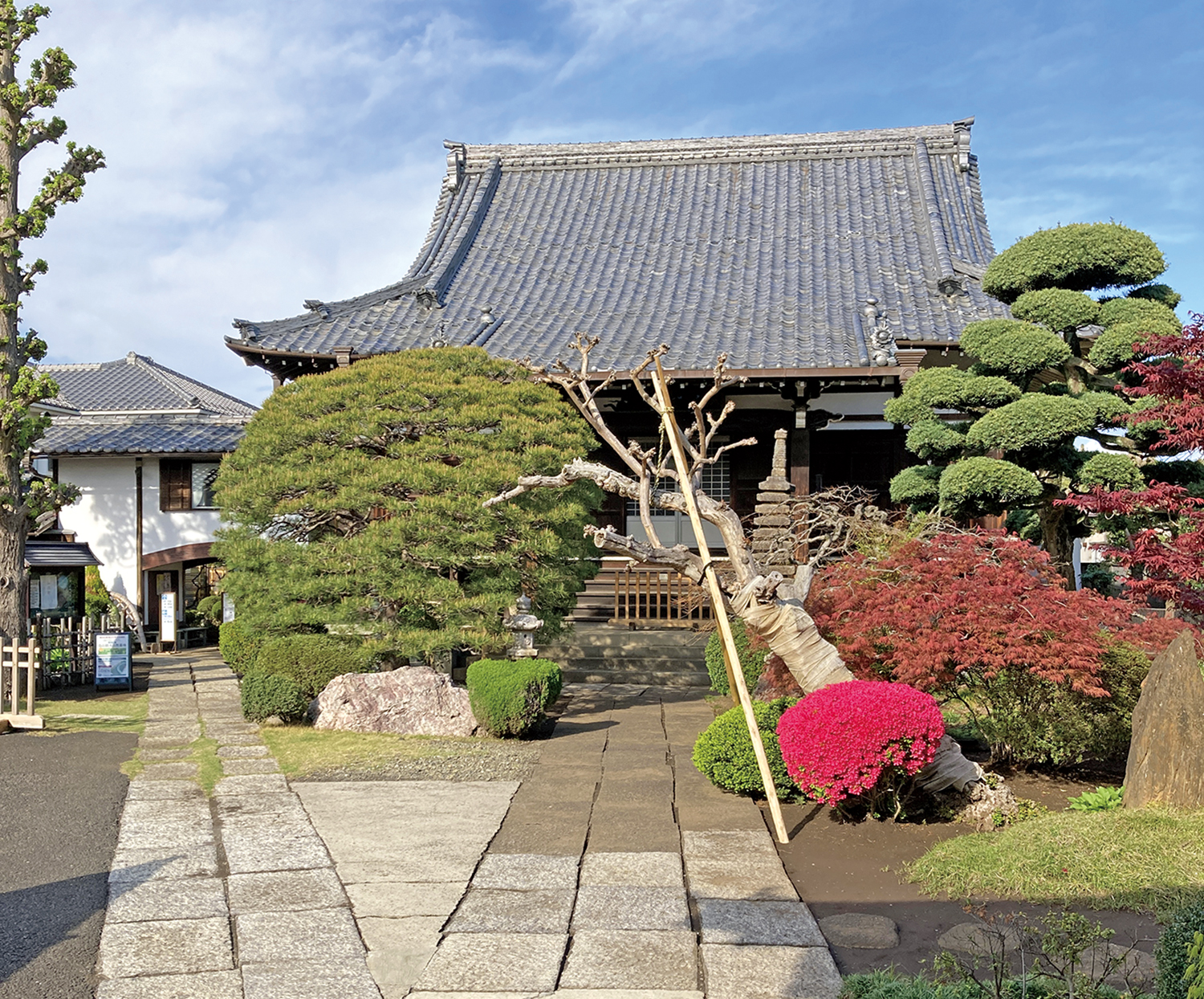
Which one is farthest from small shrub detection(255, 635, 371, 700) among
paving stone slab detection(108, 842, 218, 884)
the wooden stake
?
the wooden stake

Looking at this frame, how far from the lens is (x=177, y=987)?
4492 millimetres

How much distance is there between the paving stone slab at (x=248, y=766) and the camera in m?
8.57

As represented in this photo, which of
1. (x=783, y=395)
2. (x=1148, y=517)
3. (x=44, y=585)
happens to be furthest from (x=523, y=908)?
(x=44, y=585)

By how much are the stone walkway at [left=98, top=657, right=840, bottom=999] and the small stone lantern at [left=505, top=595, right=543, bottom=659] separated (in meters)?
1.97

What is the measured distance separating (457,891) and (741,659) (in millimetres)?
5482

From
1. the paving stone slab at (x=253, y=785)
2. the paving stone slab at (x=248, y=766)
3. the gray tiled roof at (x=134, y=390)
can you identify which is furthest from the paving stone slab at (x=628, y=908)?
the gray tiled roof at (x=134, y=390)

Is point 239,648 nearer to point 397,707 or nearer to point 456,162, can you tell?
point 397,707

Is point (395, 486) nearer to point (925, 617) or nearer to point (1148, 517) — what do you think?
point (925, 617)

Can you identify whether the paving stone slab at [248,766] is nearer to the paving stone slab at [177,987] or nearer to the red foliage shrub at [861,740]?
the paving stone slab at [177,987]

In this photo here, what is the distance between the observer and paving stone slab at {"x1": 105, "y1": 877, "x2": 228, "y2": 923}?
5.30 m

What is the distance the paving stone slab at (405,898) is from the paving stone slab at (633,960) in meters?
0.91

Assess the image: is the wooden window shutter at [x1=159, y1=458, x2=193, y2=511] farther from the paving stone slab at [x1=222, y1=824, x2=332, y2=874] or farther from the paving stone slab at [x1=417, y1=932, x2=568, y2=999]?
the paving stone slab at [x1=417, y1=932, x2=568, y2=999]

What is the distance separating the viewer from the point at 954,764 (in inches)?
282

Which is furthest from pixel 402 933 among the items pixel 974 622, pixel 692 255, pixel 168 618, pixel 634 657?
pixel 168 618
